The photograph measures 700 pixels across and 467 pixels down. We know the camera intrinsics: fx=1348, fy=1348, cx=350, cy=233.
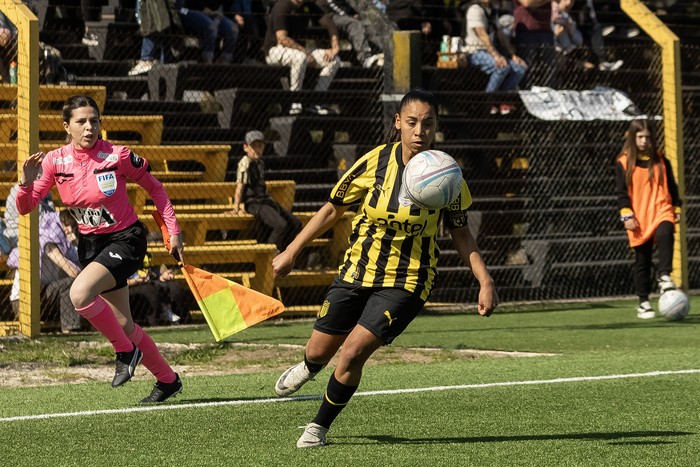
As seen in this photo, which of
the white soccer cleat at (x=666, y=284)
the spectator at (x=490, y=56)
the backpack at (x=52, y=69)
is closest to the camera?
the white soccer cleat at (x=666, y=284)

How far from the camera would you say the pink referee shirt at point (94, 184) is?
873 cm

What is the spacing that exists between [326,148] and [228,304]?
8.69 m

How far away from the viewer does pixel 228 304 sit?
880cm

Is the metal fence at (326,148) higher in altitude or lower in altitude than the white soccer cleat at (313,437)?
lower

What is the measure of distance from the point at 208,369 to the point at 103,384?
4.22ft

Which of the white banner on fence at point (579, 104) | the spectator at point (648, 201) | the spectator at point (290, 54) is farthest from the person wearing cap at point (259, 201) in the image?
the white banner on fence at point (579, 104)

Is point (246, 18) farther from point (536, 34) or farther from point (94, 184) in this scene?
point (94, 184)

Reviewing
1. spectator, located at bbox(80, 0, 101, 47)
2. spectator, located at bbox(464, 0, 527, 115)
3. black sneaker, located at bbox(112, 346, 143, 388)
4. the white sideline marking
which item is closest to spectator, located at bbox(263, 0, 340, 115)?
spectator, located at bbox(464, 0, 527, 115)

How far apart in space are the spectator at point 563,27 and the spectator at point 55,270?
866cm

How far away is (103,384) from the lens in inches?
382

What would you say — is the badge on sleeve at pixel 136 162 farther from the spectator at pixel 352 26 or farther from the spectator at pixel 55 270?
the spectator at pixel 352 26

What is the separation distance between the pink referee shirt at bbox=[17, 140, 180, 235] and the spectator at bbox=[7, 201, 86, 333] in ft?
15.9

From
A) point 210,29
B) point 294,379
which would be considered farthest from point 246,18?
point 294,379

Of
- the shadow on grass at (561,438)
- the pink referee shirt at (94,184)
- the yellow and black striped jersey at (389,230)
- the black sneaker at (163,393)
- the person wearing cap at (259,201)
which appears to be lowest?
the person wearing cap at (259,201)
